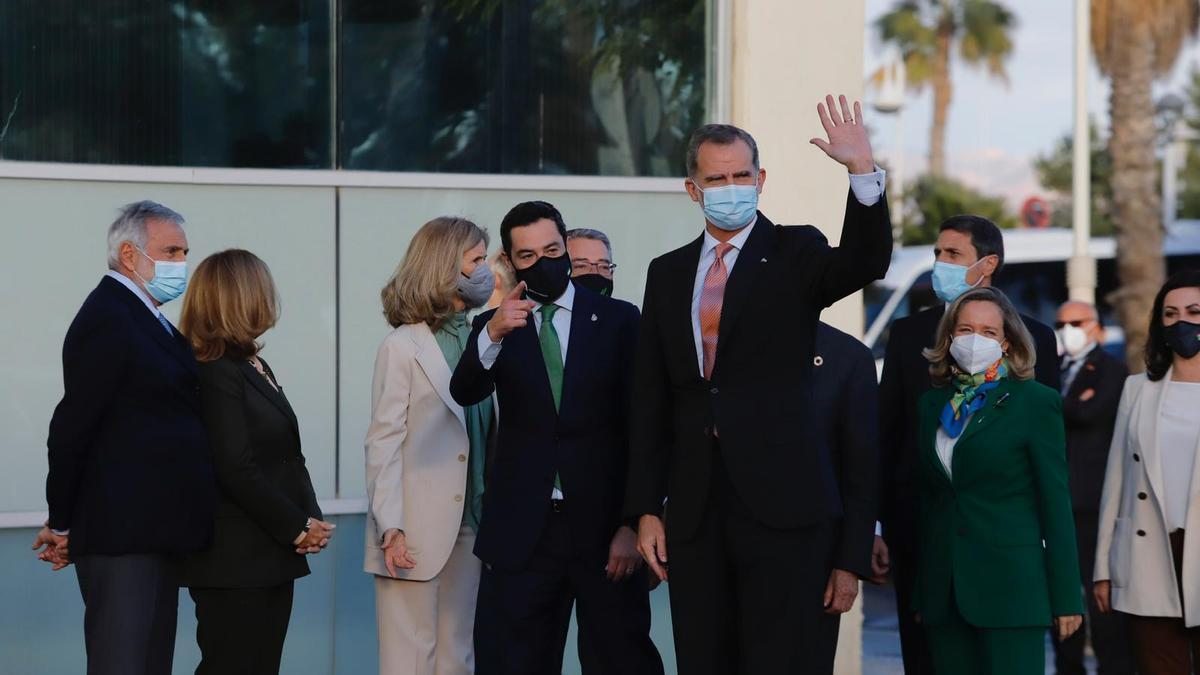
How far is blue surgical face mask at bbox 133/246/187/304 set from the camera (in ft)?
19.6

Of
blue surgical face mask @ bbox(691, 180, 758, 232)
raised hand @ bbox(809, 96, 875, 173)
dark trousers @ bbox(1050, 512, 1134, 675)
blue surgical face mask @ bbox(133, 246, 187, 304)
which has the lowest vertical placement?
dark trousers @ bbox(1050, 512, 1134, 675)

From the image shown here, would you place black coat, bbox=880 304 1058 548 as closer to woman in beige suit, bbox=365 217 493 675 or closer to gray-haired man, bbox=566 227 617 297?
gray-haired man, bbox=566 227 617 297

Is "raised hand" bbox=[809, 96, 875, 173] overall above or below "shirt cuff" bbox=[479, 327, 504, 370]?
above

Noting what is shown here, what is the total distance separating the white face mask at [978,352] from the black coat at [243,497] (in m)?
Answer: 2.39

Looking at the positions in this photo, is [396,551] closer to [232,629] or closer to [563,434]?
[232,629]

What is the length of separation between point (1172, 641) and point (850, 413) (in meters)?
1.60

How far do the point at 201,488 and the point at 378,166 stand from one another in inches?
108

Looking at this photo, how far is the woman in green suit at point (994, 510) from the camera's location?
19.2 ft

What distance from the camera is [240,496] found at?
19.6ft

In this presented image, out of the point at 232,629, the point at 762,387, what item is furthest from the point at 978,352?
the point at 232,629

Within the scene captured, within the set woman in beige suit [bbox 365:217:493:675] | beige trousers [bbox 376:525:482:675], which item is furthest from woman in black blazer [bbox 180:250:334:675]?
beige trousers [bbox 376:525:482:675]

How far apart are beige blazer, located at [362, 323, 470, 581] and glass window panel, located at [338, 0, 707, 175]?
2105mm

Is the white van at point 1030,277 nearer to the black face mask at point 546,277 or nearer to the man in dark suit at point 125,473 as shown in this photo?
the black face mask at point 546,277

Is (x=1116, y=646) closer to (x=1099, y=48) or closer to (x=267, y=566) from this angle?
(x=267, y=566)
